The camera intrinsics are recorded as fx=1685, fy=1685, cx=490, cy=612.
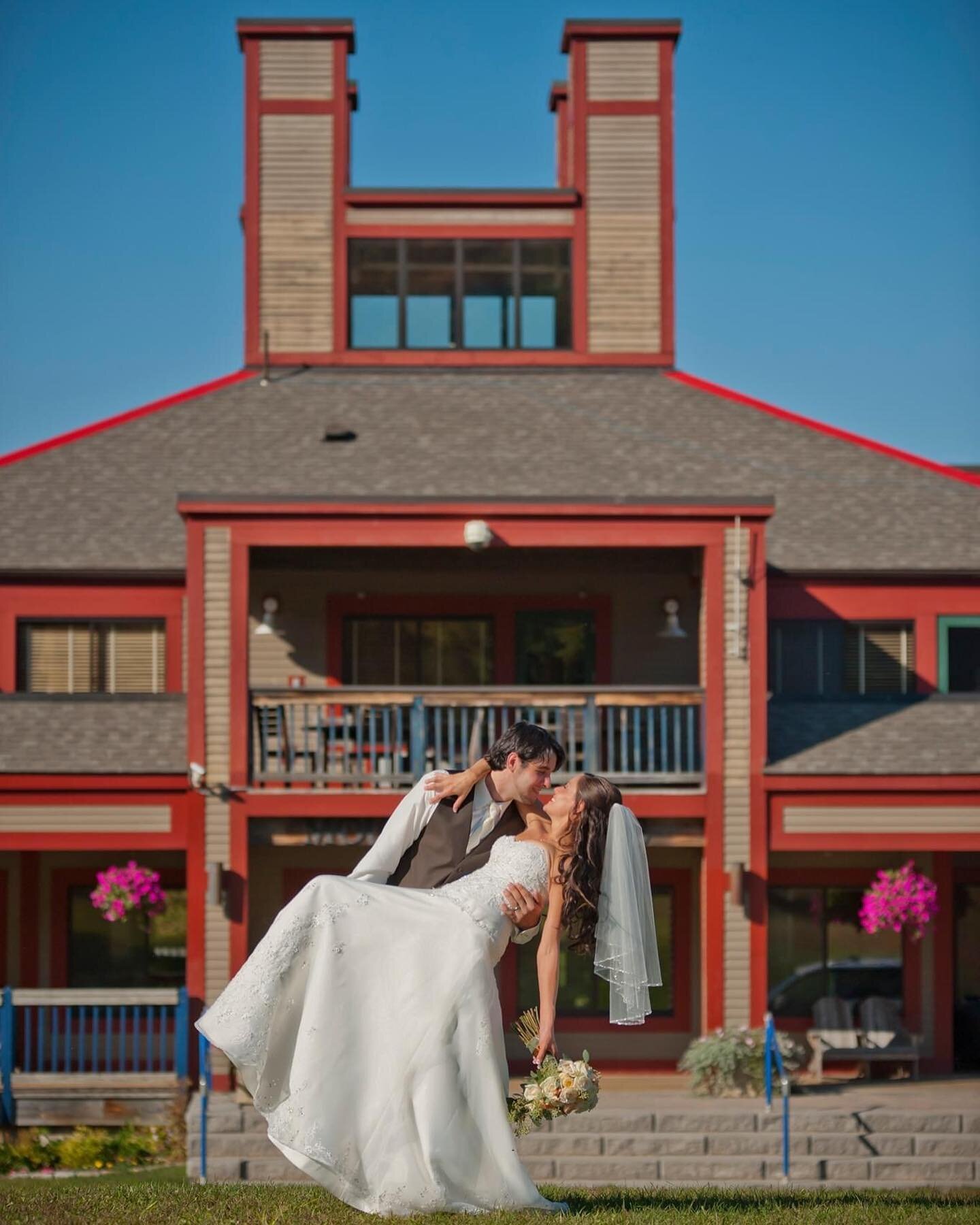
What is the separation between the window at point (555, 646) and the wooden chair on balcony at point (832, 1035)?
4559 mm

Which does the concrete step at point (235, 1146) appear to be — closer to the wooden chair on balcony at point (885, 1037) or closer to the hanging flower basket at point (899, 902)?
the wooden chair on balcony at point (885, 1037)

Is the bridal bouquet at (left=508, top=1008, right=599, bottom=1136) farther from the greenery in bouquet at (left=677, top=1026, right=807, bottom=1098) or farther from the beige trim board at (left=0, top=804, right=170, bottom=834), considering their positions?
the beige trim board at (left=0, top=804, right=170, bottom=834)

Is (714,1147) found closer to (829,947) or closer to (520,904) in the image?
(829,947)

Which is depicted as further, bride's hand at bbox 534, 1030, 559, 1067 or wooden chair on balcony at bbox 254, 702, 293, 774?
wooden chair on balcony at bbox 254, 702, 293, 774

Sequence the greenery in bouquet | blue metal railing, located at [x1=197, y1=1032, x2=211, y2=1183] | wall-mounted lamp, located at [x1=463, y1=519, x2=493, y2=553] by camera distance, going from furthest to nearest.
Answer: wall-mounted lamp, located at [x1=463, y1=519, x2=493, y2=553] < the greenery in bouquet < blue metal railing, located at [x1=197, y1=1032, x2=211, y2=1183]

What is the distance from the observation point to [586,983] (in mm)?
19266

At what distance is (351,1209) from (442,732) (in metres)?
9.84

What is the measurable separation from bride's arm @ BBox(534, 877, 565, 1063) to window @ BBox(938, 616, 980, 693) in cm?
1251

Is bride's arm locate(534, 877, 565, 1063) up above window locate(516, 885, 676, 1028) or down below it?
above

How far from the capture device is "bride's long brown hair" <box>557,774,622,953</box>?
330 inches

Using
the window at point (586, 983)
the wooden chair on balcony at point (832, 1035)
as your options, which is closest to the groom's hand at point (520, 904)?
the wooden chair on balcony at point (832, 1035)

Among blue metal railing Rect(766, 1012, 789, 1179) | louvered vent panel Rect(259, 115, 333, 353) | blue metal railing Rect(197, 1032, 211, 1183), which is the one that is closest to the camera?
blue metal railing Rect(197, 1032, 211, 1183)

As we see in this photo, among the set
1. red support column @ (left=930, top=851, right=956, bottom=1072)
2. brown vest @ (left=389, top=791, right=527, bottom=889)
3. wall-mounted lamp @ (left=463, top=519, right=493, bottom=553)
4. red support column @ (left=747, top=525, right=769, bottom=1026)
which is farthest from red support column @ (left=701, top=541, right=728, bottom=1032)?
brown vest @ (left=389, top=791, right=527, bottom=889)

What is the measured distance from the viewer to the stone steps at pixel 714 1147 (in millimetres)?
14391
